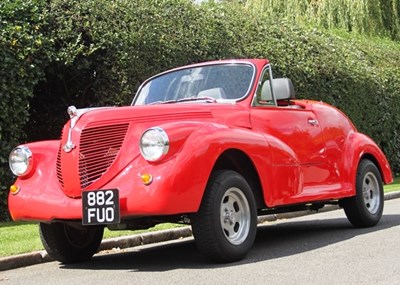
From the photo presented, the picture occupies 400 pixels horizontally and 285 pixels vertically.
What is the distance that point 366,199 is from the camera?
9.23 meters

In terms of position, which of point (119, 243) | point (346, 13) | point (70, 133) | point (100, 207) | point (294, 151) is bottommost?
point (119, 243)

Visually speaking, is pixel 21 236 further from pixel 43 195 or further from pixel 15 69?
pixel 15 69

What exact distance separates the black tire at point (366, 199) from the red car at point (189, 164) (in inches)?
11.8

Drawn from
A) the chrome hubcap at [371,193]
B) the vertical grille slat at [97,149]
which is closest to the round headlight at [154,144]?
the vertical grille slat at [97,149]

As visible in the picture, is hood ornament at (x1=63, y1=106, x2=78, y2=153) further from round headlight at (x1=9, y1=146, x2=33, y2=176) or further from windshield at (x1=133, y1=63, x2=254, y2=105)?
windshield at (x1=133, y1=63, x2=254, y2=105)

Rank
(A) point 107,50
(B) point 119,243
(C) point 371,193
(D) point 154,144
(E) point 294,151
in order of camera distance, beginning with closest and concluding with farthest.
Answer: (D) point 154,144 < (E) point 294,151 < (B) point 119,243 < (C) point 371,193 < (A) point 107,50

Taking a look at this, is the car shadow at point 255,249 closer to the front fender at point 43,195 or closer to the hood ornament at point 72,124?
the front fender at point 43,195

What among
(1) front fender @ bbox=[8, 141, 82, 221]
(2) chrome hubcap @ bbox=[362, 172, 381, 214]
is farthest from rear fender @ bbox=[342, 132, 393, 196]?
(1) front fender @ bbox=[8, 141, 82, 221]

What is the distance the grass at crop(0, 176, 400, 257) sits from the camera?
26.2 ft

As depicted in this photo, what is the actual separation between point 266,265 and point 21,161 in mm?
2595

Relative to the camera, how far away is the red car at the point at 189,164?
6340mm

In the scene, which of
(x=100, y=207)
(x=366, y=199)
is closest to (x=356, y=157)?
(x=366, y=199)

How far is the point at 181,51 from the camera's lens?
13219 millimetres

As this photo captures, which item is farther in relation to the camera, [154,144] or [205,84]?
[205,84]
